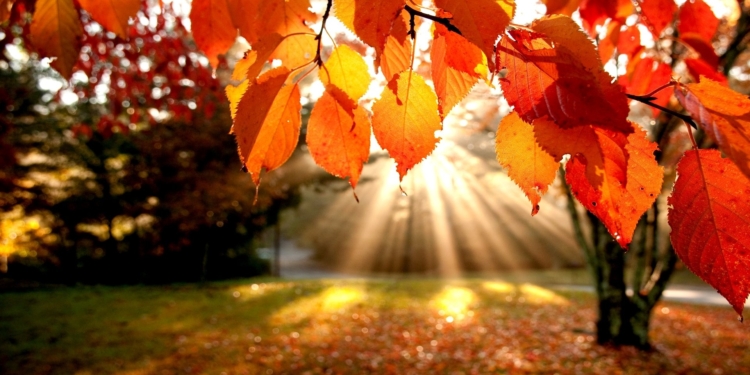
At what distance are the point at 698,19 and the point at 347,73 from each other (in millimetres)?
1078

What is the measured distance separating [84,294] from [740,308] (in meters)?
13.1

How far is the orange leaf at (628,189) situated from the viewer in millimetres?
532

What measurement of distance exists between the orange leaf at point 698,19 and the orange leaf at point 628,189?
94 centimetres

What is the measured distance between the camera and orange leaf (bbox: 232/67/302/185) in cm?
60

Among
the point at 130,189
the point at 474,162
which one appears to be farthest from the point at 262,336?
the point at 130,189

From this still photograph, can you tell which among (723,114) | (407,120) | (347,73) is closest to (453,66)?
(407,120)

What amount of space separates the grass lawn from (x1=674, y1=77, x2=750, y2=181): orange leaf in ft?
17.2

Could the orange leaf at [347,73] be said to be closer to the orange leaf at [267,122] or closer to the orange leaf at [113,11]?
the orange leaf at [267,122]

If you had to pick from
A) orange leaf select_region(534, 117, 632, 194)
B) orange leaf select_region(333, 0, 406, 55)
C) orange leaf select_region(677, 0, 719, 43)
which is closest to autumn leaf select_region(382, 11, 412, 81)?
orange leaf select_region(333, 0, 406, 55)

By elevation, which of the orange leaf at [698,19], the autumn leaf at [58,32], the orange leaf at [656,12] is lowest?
the autumn leaf at [58,32]

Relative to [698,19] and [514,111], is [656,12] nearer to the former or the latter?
[698,19]

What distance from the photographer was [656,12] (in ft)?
3.37

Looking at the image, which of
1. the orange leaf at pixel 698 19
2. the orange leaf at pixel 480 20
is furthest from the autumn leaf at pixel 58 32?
the orange leaf at pixel 698 19

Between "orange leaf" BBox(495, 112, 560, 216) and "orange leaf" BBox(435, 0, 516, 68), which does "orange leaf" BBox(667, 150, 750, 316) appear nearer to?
"orange leaf" BBox(495, 112, 560, 216)
